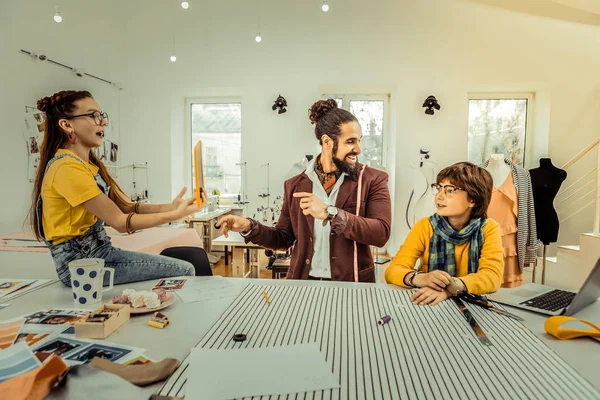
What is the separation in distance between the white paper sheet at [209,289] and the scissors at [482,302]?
27.6 inches

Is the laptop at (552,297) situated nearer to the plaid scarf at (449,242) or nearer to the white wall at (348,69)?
the plaid scarf at (449,242)

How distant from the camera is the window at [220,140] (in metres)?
5.37

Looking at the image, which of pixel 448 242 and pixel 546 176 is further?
pixel 546 176

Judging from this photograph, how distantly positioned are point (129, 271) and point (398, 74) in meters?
4.24

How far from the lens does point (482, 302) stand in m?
1.07

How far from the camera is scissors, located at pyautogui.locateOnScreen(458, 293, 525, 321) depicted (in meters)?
0.99

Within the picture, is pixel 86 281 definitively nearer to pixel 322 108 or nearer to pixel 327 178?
pixel 327 178

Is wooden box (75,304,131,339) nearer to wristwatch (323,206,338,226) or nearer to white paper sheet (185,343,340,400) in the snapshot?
white paper sheet (185,343,340,400)

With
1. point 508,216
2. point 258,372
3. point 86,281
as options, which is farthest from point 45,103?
point 508,216

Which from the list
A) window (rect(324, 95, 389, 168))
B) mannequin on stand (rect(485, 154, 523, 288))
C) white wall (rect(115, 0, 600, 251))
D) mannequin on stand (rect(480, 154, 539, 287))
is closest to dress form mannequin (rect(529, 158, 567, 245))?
mannequin on stand (rect(480, 154, 539, 287))

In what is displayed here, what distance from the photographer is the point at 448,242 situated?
1451mm

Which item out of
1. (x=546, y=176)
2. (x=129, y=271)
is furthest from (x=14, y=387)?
(x=546, y=176)

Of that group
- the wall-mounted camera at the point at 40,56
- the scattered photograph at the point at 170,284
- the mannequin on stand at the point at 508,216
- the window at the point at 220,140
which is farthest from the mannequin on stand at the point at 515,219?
the wall-mounted camera at the point at 40,56

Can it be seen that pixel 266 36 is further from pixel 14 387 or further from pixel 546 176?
pixel 14 387
